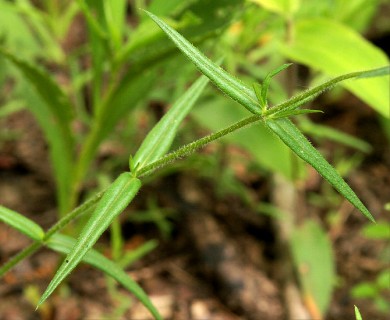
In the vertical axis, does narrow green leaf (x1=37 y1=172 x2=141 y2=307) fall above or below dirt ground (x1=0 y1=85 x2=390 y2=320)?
below

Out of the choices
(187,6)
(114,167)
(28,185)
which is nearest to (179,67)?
(187,6)

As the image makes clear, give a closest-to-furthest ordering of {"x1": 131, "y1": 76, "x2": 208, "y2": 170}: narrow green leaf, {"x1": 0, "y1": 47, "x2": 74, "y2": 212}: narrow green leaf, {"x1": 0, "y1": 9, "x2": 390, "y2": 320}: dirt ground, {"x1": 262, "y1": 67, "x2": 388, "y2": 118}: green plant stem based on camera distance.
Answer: {"x1": 262, "y1": 67, "x2": 388, "y2": 118}: green plant stem, {"x1": 131, "y1": 76, "x2": 208, "y2": 170}: narrow green leaf, {"x1": 0, "y1": 47, "x2": 74, "y2": 212}: narrow green leaf, {"x1": 0, "y1": 9, "x2": 390, "y2": 320}: dirt ground

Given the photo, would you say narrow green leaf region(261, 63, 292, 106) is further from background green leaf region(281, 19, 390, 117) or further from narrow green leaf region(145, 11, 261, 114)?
background green leaf region(281, 19, 390, 117)

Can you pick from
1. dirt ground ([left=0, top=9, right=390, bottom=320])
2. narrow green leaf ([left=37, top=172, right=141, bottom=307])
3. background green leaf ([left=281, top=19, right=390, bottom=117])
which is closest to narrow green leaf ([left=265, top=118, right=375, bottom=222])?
narrow green leaf ([left=37, top=172, right=141, bottom=307])

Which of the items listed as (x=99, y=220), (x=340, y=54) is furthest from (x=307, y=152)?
(x=340, y=54)

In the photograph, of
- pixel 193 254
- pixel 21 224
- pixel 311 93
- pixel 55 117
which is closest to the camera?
pixel 311 93

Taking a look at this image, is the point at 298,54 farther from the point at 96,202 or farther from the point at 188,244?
the point at 96,202

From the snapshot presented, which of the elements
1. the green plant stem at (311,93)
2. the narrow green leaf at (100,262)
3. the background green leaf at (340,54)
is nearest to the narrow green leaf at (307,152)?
the green plant stem at (311,93)

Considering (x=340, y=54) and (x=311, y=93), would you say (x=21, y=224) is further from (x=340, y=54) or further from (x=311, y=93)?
(x=340, y=54)
